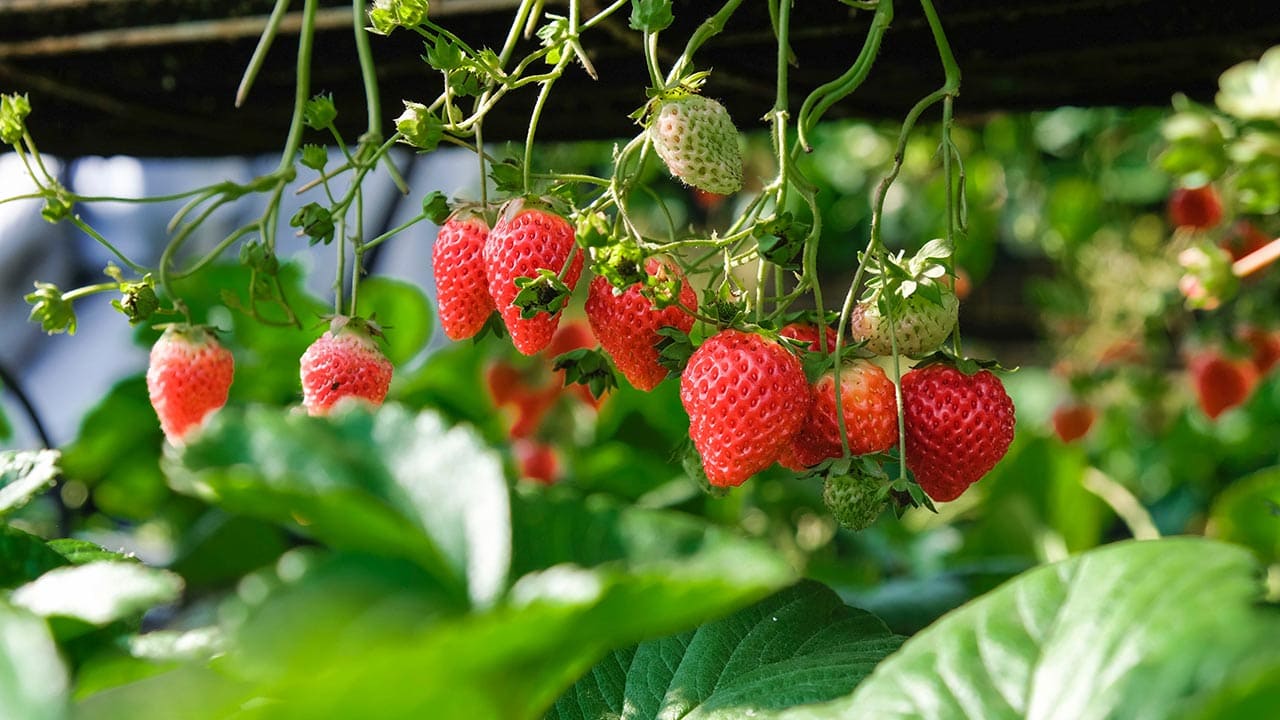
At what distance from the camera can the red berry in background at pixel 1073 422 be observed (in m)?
2.09

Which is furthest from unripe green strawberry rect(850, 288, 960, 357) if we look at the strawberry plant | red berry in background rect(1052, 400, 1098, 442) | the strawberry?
red berry in background rect(1052, 400, 1098, 442)

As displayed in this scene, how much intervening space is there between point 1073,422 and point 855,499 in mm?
1670

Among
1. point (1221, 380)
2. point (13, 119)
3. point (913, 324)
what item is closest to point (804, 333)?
point (913, 324)

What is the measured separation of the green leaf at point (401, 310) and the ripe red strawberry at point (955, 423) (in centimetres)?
97

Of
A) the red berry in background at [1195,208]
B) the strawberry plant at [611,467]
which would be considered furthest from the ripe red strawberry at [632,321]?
the red berry in background at [1195,208]

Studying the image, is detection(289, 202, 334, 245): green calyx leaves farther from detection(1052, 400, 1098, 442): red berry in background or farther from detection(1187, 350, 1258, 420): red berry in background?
detection(1052, 400, 1098, 442): red berry in background

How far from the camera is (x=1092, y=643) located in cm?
37

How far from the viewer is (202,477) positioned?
30 centimetres

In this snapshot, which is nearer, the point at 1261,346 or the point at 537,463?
the point at 537,463

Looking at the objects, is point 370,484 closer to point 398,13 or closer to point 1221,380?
point 398,13

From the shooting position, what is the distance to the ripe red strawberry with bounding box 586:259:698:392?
2.02 feet

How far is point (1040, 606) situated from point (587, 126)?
0.63 m

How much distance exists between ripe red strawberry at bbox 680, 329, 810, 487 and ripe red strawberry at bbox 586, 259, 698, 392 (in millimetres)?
32

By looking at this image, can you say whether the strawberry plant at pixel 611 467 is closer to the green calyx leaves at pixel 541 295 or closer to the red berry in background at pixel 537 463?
the green calyx leaves at pixel 541 295
